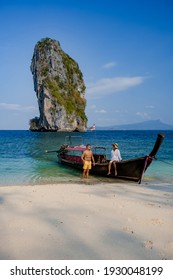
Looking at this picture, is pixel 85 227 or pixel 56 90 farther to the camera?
pixel 56 90

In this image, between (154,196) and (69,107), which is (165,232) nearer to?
(154,196)

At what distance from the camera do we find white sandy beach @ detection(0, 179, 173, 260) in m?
5.18

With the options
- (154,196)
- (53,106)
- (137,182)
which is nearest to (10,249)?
(154,196)

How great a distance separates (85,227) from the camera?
6438 mm

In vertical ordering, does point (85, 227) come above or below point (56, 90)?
below

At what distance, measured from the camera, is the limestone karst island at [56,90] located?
111375 mm

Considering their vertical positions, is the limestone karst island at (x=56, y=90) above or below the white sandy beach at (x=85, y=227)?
above

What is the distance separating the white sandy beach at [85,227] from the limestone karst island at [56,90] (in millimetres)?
103057

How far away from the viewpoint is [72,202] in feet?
28.7

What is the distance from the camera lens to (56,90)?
11494 cm

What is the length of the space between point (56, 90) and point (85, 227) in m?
112

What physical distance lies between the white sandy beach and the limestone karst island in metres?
103

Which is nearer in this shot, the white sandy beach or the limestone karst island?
the white sandy beach
